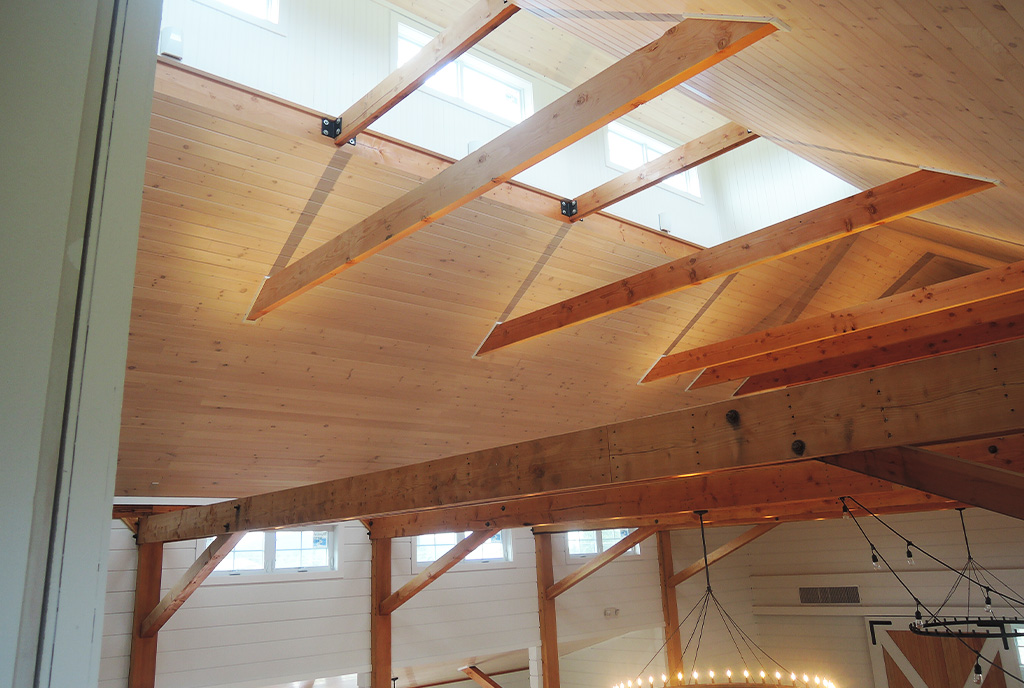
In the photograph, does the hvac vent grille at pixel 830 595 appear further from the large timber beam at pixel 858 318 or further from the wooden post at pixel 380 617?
the wooden post at pixel 380 617

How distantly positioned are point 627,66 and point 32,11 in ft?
9.03

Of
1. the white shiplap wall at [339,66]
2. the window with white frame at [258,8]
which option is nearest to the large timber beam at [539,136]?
the white shiplap wall at [339,66]

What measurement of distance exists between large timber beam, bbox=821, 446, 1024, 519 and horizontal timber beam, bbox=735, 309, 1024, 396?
5005 millimetres

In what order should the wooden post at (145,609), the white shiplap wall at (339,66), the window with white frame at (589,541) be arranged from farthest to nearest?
the window with white frame at (589,541) → the wooden post at (145,609) → the white shiplap wall at (339,66)

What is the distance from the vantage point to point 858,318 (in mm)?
6855

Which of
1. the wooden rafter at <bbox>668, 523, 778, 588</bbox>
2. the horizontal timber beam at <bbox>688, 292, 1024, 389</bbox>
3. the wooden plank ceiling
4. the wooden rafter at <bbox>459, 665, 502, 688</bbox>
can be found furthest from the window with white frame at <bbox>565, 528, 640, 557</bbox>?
the horizontal timber beam at <bbox>688, 292, 1024, 389</bbox>

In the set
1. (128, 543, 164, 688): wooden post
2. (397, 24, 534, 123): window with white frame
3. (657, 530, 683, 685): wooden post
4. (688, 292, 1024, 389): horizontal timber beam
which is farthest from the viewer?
(657, 530, 683, 685): wooden post

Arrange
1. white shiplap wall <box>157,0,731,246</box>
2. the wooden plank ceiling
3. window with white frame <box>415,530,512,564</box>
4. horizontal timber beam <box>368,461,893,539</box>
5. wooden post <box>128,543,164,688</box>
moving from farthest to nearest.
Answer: window with white frame <box>415,530,512,564</box>, wooden post <box>128,543,164,688</box>, horizontal timber beam <box>368,461,893,539</box>, white shiplap wall <box>157,0,731,246</box>, the wooden plank ceiling

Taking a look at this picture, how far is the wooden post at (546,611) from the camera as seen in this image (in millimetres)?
9062

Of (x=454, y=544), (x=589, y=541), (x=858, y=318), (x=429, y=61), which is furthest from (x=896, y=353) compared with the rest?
(x=429, y=61)

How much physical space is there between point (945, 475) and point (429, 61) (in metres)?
2.93

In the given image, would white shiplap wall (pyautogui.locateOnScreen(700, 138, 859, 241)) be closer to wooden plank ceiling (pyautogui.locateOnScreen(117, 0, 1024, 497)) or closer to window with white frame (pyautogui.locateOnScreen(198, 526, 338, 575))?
wooden plank ceiling (pyautogui.locateOnScreen(117, 0, 1024, 497))

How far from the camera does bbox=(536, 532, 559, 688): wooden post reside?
9.06m

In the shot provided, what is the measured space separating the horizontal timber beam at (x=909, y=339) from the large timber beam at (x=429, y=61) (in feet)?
16.0
